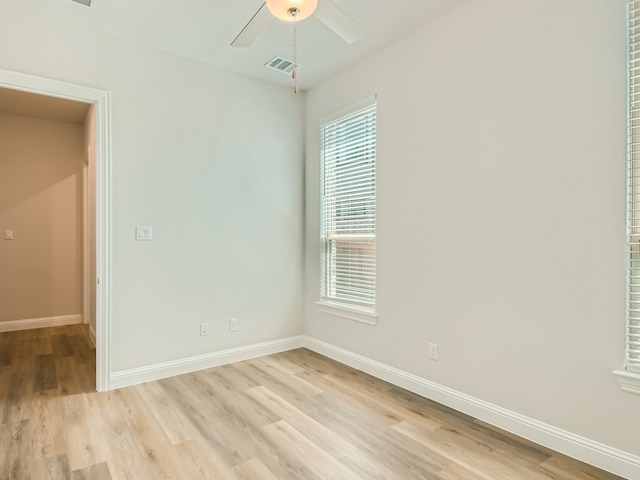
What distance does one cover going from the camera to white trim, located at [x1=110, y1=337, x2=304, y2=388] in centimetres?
305

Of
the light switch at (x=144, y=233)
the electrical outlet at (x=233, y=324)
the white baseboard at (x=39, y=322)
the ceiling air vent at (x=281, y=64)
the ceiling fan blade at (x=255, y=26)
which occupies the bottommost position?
the white baseboard at (x=39, y=322)

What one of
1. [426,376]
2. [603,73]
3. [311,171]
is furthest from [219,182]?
[603,73]

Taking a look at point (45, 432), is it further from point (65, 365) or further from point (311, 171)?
point (311, 171)

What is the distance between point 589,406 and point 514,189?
1.27 meters

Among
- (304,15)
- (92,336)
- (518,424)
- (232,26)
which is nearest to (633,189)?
(518,424)

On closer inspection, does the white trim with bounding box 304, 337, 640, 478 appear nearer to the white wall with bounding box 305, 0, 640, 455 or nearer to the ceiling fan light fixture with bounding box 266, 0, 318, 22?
the white wall with bounding box 305, 0, 640, 455

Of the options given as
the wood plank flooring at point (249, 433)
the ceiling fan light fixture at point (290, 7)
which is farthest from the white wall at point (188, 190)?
the ceiling fan light fixture at point (290, 7)

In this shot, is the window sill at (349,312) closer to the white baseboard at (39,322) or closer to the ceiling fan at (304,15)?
the ceiling fan at (304,15)

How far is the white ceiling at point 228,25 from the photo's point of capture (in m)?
2.57

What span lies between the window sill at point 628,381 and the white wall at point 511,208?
4 centimetres

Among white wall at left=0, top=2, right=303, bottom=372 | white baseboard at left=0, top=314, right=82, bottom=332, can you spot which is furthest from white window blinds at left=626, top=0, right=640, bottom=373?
white baseboard at left=0, top=314, right=82, bottom=332

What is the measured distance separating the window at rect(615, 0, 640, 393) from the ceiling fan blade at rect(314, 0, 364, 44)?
1377 mm

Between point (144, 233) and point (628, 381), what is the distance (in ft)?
11.1

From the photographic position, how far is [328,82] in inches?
149
